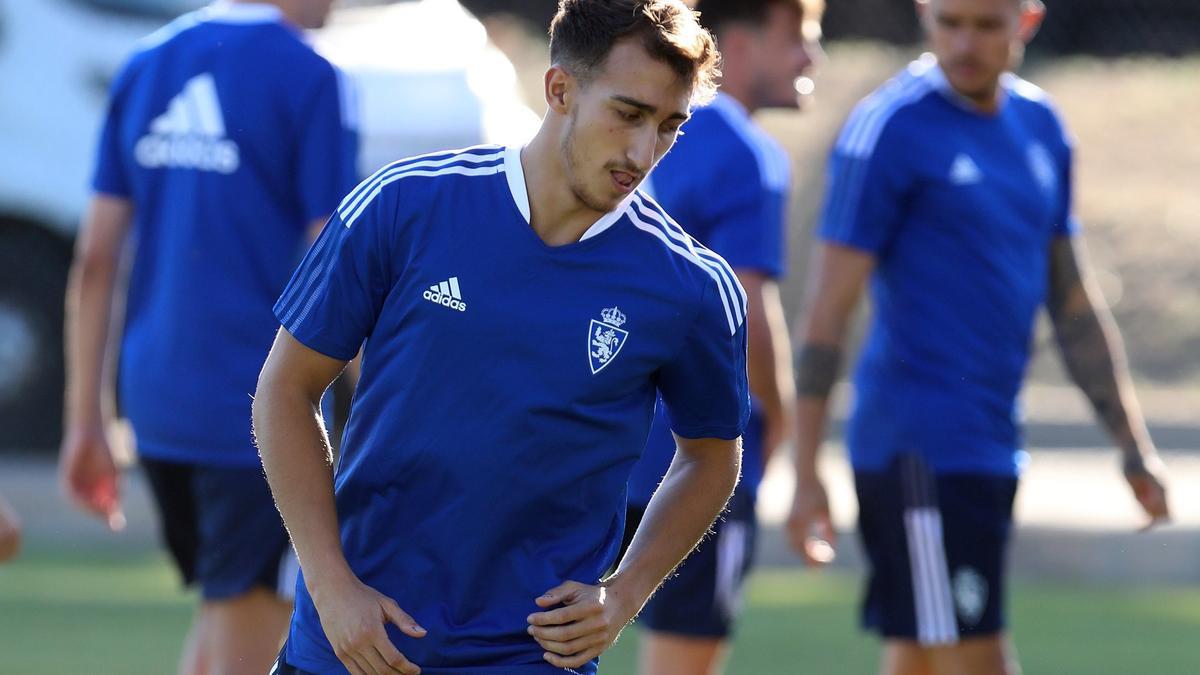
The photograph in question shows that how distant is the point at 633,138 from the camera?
Answer: 10.9 feet

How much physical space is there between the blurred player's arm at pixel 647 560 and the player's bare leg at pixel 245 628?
6.07 ft

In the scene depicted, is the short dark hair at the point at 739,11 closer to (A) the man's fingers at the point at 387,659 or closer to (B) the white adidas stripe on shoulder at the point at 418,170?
(B) the white adidas stripe on shoulder at the point at 418,170

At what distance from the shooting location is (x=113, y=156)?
5.40 meters

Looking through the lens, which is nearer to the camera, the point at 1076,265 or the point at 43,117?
the point at 1076,265

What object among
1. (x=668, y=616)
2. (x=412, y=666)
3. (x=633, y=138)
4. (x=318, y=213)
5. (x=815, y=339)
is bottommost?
(x=668, y=616)

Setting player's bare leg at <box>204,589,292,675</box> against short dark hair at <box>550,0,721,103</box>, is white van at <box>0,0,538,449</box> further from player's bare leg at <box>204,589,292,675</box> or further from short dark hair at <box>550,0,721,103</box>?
short dark hair at <box>550,0,721,103</box>

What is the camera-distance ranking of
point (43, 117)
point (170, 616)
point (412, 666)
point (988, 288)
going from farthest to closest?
point (43, 117), point (170, 616), point (988, 288), point (412, 666)

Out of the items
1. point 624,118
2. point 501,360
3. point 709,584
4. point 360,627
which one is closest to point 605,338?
point 501,360

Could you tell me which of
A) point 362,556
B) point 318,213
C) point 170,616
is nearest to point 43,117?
point 170,616

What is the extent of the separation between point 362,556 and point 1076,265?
9.51 feet

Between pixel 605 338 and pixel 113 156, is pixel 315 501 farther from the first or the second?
pixel 113 156

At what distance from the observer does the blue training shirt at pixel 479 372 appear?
11.2 feet

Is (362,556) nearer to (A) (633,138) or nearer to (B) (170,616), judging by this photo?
(A) (633,138)

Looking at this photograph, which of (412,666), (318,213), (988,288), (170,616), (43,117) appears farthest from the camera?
(43,117)
